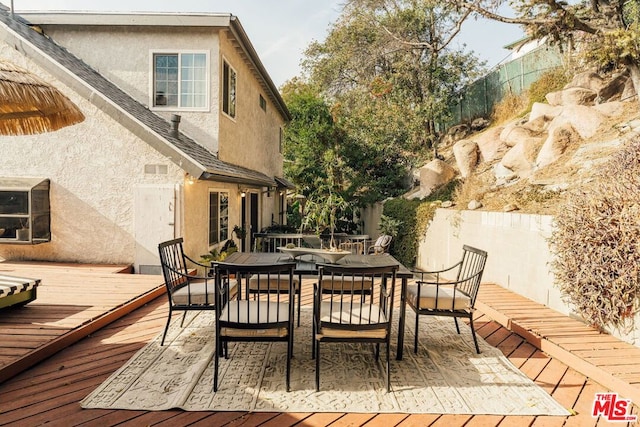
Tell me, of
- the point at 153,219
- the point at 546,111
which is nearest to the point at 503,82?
the point at 546,111

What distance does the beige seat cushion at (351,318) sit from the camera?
11.1 feet

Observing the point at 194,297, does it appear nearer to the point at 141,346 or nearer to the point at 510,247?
the point at 141,346

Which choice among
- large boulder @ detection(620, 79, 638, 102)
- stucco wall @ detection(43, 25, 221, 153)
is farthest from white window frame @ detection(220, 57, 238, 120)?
large boulder @ detection(620, 79, 638, 102)

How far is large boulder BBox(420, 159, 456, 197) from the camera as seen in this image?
12.5 meters

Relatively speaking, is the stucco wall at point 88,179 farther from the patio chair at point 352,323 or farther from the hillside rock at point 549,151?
the hillside rock at point 549,151

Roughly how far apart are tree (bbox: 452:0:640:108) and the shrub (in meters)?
3.99

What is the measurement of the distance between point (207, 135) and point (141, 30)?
2.83 meters

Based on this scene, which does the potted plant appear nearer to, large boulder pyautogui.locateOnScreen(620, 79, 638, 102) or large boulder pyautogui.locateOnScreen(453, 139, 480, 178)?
large boulder pyautogui.locateOnScreen(453, 139, 480, 178)

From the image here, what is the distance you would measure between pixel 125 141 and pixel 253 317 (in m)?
5.59

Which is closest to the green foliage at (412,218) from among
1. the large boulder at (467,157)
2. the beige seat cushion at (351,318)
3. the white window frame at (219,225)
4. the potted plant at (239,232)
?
the large boulder at (467,157)

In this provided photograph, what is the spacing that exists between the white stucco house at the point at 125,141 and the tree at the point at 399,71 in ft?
24.1

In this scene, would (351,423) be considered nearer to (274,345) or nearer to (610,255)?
(274,345)

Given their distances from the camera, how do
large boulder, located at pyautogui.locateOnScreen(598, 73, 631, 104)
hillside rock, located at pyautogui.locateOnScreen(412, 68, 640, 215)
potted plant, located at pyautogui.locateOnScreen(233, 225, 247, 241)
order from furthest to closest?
large boulder, located at pyautogui.locateOnScreen(598, 73, 631, 104) < potted plant, located at pyautogui.locateOnScreen(233, 225, 247, 241) < hillside rock, located at pyautogui.locateOnScreen(412, 68, 640, 215)

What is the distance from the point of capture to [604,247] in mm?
4355
